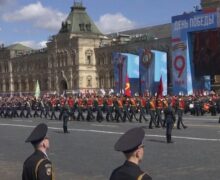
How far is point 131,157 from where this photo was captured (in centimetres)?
366

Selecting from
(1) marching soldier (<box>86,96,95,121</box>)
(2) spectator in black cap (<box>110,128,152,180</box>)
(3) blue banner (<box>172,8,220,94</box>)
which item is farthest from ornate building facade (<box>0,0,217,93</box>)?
(2) spectator in black cap (<box>110,128,152,180</box>)

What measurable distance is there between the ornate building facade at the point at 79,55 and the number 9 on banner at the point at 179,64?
93.9 ft

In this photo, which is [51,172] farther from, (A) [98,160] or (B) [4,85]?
(B) [4,85]

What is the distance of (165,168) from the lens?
36.7ft

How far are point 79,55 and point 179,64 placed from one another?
42.4 m

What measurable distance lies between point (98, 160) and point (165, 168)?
2.23m

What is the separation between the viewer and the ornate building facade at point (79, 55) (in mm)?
85625

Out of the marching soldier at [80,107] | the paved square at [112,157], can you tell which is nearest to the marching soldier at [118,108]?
the marching soldier at [80,107]

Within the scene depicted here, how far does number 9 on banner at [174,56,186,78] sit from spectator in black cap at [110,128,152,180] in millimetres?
43479

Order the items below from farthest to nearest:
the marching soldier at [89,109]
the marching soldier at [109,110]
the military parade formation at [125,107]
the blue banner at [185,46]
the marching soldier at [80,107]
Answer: the blue banner at [185,46]
the marching soldier at [80,107]
the marching soldier at [89,109]
the marching soldier at [109,110]
the military parade formation at [125,107]

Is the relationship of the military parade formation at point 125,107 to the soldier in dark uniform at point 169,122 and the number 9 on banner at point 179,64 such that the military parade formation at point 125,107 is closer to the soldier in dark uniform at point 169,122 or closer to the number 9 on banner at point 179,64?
the soldier in dark uniform at point 169,122

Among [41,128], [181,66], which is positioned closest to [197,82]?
[181,66]

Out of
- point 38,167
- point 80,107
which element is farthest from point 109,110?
point 38,167

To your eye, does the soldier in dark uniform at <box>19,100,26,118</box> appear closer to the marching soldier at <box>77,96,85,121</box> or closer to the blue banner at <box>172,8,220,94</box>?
the marching soldier at <box>77,96,85,121</box>
